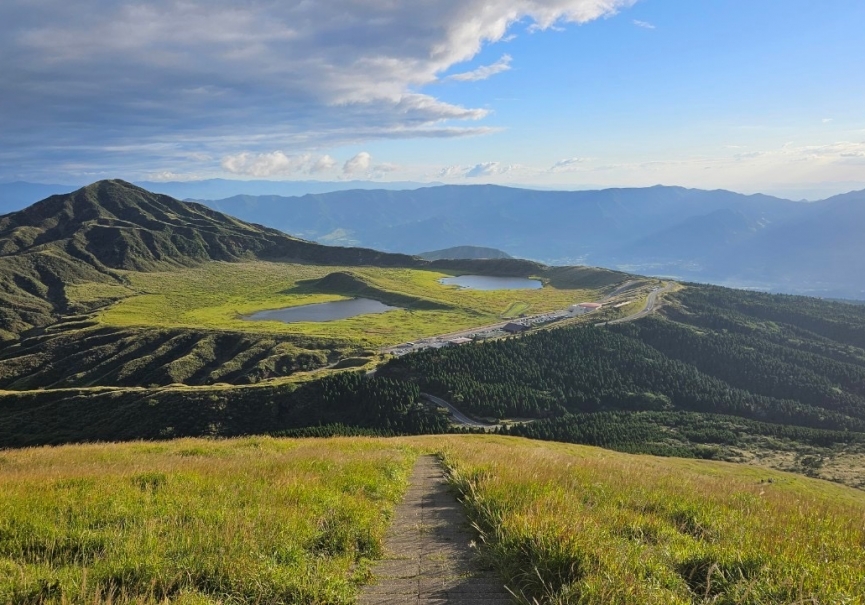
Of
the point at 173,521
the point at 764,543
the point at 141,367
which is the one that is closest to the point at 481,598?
the point at 764,543

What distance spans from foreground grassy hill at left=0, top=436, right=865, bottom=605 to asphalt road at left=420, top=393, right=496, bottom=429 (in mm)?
57826

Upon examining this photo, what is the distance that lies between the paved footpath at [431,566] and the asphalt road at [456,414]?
2293 inches

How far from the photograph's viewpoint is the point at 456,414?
7319cm

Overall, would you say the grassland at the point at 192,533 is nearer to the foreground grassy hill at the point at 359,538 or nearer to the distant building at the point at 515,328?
the foreground grassy hill at the point at 359,538

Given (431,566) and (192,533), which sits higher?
Result: (192,533)

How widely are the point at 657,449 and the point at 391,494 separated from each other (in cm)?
5854

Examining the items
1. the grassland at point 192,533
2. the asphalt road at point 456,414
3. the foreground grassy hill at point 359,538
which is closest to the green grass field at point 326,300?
the asphalt road at point 456,414

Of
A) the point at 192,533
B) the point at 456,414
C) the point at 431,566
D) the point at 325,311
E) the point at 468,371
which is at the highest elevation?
the point at 192,533

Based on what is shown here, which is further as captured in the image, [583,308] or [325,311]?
[325,311]

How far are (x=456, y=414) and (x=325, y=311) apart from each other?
9519 cm

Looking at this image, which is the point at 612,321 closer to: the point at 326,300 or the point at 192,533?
the point at 326,300

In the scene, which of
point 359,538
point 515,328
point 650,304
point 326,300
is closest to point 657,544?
point 359,538

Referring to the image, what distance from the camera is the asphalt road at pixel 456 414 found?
69500mm

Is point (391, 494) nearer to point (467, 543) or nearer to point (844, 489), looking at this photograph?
point (467, 543)
